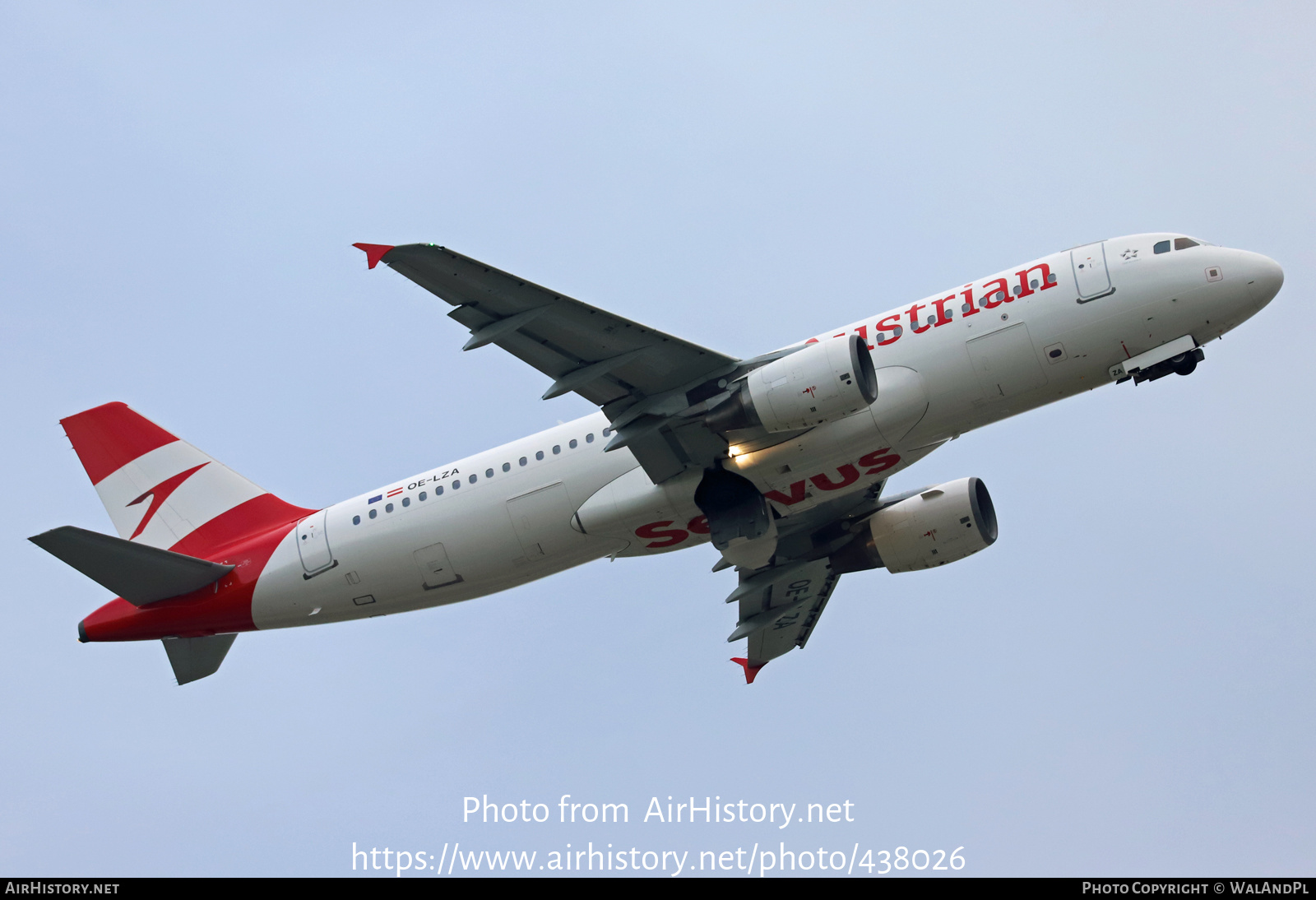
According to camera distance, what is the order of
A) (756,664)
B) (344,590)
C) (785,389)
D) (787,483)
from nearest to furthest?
(785,389) → (787,483) → (344,590) → (756,664)

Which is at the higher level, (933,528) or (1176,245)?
(1176,245)

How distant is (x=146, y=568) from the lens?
31.7 metres

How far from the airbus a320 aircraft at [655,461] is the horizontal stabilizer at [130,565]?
0.06 metres

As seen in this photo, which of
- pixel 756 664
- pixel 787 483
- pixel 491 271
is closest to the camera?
pixel 491 271

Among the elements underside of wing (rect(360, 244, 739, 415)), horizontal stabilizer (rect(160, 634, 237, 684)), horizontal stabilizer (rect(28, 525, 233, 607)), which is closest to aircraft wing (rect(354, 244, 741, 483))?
underside of wing (rect(360, 244, 739, 415))

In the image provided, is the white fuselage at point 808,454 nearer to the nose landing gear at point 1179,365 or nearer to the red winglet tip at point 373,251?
the nose landing gear at point 1179,365

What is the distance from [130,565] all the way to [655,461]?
45.8ft

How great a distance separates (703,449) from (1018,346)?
25.1 ft

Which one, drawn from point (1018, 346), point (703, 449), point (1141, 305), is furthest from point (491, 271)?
point (1141, 305)

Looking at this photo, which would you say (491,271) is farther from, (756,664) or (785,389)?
(756,664)

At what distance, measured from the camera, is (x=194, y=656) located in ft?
113

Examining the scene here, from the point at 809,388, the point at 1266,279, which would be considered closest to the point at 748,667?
the point at 809,388

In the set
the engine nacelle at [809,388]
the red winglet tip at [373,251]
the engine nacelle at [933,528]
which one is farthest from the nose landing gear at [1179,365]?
the red winglet tip at [373,251]

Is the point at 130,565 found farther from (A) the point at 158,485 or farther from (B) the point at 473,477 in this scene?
(B) the point at 473,477
